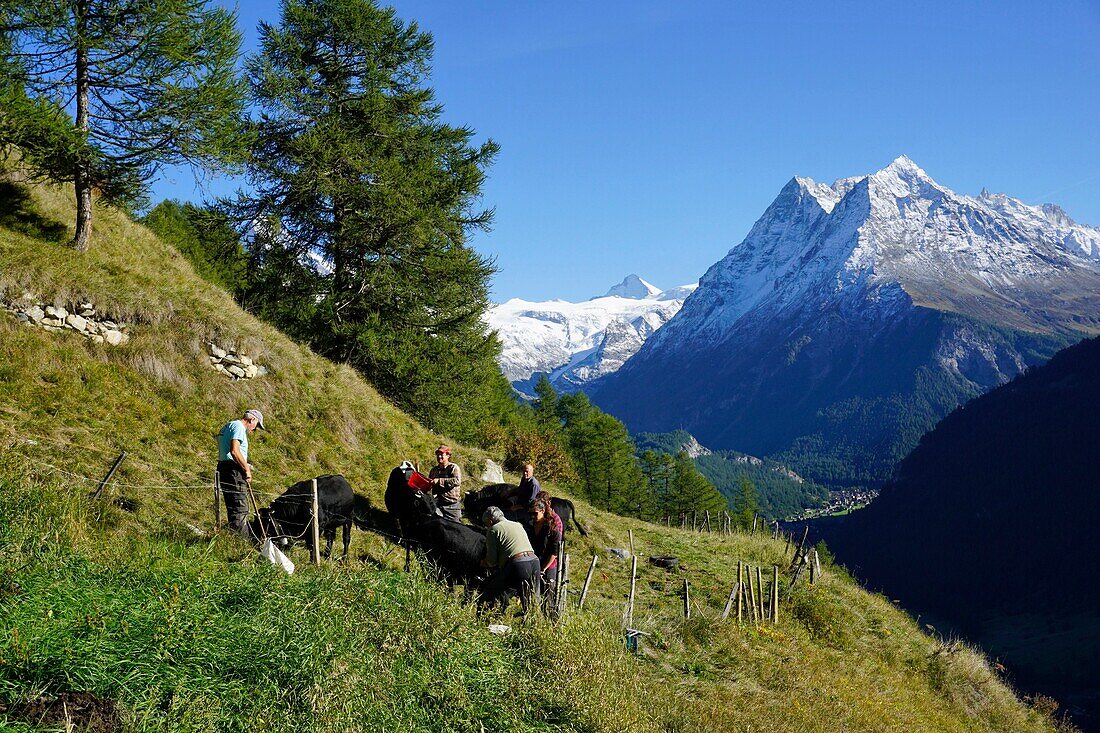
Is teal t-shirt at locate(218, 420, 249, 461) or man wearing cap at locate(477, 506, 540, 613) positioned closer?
man wearing cap at locate(477, 506, 540, 613)

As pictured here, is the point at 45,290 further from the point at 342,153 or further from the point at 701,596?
the point at 701,596

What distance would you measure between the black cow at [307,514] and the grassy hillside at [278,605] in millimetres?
863

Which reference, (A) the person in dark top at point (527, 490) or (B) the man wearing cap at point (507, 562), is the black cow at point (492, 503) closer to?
(A) the person in dark top at point (527, 490)

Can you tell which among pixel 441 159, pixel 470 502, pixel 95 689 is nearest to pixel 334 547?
pixel 470 502

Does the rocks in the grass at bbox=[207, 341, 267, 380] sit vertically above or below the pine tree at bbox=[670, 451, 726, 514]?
above

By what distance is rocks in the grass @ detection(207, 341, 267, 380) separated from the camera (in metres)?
15.6

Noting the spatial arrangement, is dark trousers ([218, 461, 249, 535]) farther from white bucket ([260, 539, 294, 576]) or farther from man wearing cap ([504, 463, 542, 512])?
man wearing cap ([504, 463, 542, 512])

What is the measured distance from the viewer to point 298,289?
848 inches

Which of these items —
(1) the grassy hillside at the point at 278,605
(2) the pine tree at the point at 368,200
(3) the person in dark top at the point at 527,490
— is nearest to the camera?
(1) the grassy hillside at the point at 278,605

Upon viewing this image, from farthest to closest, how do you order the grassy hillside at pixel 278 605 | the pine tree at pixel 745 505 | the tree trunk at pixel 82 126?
the pine tree at pixel 745 505 < the tree trunk at pixel 82 126 < the grassy hillside at pixel 278 605

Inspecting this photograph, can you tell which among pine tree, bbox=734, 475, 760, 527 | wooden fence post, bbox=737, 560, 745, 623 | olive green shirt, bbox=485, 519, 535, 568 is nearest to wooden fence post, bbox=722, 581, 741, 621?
wooden fence post, bbox=737, 560, 745, 623

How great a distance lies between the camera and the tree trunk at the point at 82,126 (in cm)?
1380

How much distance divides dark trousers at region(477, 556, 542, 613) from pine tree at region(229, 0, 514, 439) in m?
13.0

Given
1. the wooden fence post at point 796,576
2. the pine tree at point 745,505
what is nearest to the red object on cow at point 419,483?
the wooden fence post at point 796,576
